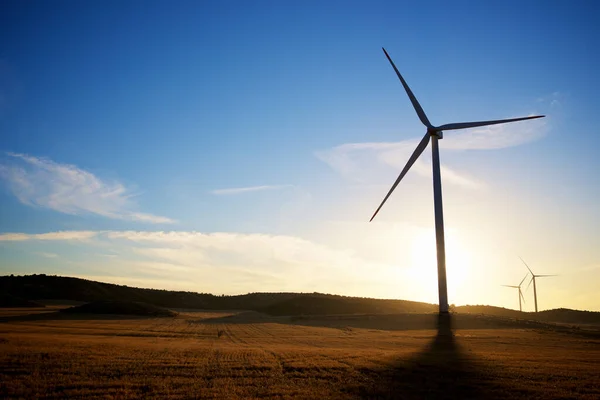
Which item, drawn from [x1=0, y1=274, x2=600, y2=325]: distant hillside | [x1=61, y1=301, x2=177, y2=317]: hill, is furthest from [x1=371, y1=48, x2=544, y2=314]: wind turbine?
[x1=0, y1=274, x2=600, y2=325]: distant hillside

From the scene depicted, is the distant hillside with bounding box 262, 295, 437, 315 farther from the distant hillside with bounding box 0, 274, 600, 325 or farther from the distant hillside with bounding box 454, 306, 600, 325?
the distant hillside with bounding box 454, 306, 600, 325

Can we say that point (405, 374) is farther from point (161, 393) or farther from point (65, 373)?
point (65, 373)

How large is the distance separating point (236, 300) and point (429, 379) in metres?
146

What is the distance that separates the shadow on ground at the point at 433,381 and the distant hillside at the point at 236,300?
93.4 metres

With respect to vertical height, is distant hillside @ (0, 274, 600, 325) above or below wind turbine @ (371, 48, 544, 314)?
below

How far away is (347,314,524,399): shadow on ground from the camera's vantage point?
843 inches

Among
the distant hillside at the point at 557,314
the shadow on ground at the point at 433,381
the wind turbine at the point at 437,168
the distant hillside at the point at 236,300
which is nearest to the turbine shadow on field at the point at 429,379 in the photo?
the shadow on ground at the point at 433,381

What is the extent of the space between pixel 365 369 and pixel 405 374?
2451 mm

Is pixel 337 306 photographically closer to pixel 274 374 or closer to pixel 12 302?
pixel 12 302

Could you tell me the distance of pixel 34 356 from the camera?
90.8 ft

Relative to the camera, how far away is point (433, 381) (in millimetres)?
24500

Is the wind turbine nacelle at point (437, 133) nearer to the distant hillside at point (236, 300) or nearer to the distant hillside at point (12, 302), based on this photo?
the distant hillside at point (236, 300)

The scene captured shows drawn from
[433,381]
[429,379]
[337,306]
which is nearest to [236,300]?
[337,306]

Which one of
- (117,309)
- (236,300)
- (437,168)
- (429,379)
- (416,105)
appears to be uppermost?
(416,105)
